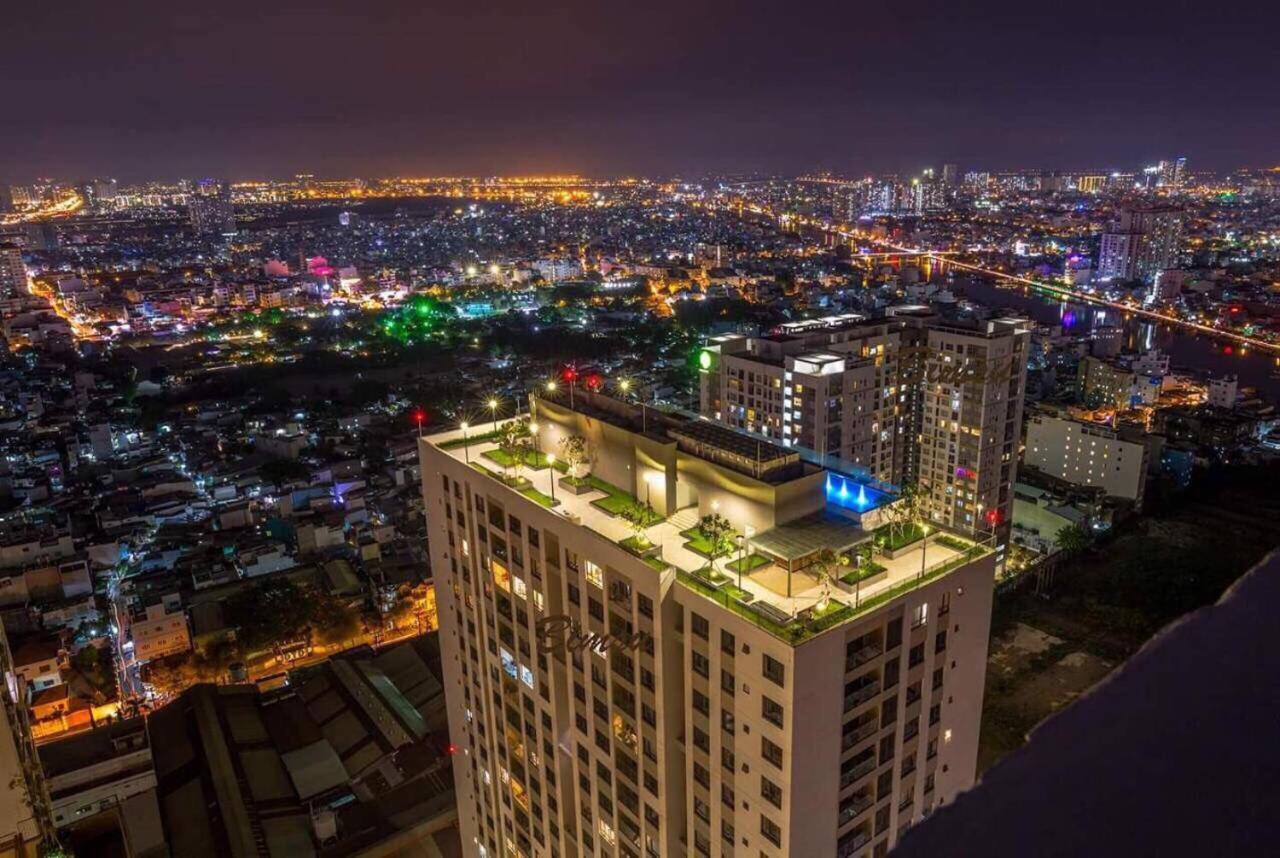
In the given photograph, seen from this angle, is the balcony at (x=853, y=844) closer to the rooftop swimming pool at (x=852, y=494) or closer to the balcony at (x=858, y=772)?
the balcony at (x=858, y=772)

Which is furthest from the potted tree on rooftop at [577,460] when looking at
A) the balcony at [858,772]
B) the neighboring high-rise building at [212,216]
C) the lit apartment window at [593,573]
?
the neighboring high-rise building at [212,216]

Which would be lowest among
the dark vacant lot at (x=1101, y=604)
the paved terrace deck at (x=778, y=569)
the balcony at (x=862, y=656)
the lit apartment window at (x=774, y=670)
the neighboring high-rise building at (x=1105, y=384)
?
the dark vacant lot at (x=1101, y=604)

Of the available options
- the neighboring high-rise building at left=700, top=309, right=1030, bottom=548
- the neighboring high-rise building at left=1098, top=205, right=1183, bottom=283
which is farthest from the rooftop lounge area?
the neighboring high-rise building at left=1098, top=205, right=1183, bottom=283

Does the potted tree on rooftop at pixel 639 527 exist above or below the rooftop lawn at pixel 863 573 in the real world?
above

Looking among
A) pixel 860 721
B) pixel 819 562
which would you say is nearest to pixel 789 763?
pixel 860 721

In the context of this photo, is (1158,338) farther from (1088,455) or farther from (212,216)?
(212,216)

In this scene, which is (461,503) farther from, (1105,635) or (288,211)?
(288,211)

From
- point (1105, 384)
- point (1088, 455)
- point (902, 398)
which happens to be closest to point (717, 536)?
point (902, 398)
